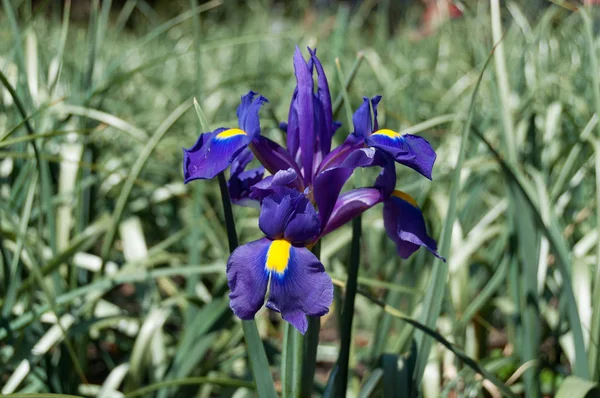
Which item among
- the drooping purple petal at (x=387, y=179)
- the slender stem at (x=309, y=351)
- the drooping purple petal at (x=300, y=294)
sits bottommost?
the slender stem at (x=309, y=351)

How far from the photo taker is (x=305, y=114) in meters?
0.98

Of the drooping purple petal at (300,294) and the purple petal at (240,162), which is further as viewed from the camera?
the purple petal at (240,162)

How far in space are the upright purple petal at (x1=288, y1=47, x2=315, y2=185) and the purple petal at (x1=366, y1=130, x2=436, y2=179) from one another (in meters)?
0.10

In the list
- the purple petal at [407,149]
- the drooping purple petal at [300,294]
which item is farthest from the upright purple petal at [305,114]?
the drooping purple petal at [300,294]

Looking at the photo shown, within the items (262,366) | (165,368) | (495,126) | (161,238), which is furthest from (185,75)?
(262,366)

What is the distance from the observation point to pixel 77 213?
6.17 feet

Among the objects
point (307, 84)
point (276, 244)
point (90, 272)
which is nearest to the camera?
point (276, 244)

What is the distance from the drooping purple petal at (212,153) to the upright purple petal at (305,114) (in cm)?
9

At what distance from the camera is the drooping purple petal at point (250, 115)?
93cm

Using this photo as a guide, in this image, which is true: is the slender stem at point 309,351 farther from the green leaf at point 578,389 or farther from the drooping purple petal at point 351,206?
the green leaf at point 578,389

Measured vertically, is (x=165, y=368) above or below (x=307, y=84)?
below

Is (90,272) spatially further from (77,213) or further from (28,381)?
(28,381)

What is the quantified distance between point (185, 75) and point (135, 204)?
101 inches

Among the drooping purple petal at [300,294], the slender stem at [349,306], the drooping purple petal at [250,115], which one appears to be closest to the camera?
the drooping purple petal at [300,294]
